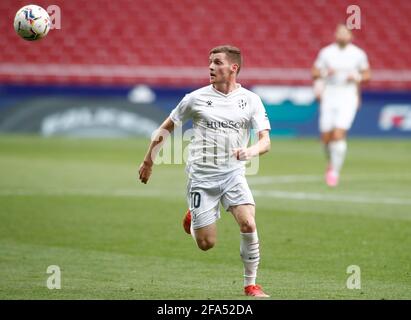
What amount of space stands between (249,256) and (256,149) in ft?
3.10

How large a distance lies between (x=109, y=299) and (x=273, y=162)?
47.9 ft

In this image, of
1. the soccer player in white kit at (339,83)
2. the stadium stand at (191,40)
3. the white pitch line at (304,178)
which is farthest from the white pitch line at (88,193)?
the stadium stand at (191,40)

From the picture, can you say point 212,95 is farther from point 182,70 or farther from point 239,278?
point 182,70

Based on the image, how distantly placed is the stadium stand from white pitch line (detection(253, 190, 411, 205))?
1221 cm

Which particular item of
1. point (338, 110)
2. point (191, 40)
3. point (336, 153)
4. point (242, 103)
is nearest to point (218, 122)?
point (242, 103)

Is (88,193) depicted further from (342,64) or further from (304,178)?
(342,64)

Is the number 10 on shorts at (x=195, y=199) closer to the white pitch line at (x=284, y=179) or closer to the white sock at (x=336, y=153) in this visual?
the white sock at (x=336, y=153)

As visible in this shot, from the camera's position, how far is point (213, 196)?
9047 millimetres

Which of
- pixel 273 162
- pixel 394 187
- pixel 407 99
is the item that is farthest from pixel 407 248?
pixel 407 99

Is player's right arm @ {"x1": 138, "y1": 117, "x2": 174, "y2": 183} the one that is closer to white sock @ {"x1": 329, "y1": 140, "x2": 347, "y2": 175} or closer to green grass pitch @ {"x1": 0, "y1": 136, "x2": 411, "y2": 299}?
green grass pitch @ {"x1": 0, "y1": 136, "x2": 411, "y2": 299}

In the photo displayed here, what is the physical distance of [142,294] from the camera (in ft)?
27.7

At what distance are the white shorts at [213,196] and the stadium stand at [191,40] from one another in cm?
1974

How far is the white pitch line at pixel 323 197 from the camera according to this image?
15797 mm

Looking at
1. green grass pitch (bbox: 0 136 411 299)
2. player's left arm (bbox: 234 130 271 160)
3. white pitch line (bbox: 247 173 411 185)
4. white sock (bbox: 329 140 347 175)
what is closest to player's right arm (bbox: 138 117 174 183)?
player's left arm (bbox: 234 130 271 160)
